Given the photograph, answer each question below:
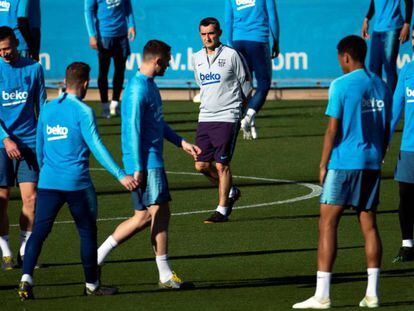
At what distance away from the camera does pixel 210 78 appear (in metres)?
15.6

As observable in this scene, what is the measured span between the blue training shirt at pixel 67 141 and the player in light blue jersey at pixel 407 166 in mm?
3114

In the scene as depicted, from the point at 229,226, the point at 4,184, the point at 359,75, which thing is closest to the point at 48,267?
the point at 4,184

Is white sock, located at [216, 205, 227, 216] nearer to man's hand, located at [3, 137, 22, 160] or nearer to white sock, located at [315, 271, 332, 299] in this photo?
man's hand, located at [3, 137, 22, 160]

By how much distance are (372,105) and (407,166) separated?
8.10ft

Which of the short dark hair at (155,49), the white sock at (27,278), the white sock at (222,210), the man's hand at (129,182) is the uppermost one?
the short dark hair at (155,49)

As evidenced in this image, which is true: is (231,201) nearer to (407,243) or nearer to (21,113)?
(407,243)

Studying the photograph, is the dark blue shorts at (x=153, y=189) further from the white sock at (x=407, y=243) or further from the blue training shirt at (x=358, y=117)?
the white sock at (x=407, y=243)

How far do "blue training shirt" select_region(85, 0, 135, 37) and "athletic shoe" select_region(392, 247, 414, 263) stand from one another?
13213mm

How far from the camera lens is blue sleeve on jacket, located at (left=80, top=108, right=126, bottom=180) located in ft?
36.2

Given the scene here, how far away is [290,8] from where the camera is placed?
92.1ft

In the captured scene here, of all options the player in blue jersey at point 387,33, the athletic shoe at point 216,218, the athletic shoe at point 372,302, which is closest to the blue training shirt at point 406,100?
the athletic shoe at point 372,302

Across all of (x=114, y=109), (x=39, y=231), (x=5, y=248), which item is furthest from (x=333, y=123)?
(x=114, y=109)

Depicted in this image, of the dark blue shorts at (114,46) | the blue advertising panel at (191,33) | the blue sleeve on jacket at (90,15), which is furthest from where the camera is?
the blue advertising panel at (191,33)

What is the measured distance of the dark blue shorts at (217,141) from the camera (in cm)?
1546
